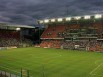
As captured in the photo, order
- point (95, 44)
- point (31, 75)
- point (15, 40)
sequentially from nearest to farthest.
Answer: point (31, 75)
point (95, 44)
point (15, 40)

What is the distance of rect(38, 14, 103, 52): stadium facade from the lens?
221 feet

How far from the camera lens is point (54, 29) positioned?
8600 cm

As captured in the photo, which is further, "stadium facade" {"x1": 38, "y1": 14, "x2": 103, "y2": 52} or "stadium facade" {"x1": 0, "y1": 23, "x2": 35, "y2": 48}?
"stadium facade" {"x1": 0, "y1": 23, "x2": 35, "y2": 48}

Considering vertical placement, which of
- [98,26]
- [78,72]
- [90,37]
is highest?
[98,26]

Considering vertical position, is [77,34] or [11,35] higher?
[11,35]

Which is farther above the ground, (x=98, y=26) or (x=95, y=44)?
(x=98, y=26)

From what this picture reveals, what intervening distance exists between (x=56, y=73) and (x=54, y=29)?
59233mm

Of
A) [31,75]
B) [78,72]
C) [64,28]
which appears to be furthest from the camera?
[64,28]

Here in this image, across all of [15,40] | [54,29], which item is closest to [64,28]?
[54,29]

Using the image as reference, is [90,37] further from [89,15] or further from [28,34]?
[28,34]

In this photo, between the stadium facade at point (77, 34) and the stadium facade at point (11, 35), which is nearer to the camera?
the stadium facade at point (77, 34)

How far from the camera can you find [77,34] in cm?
7450

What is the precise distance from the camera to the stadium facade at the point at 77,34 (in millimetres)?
67312

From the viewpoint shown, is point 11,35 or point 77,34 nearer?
point 77,34
